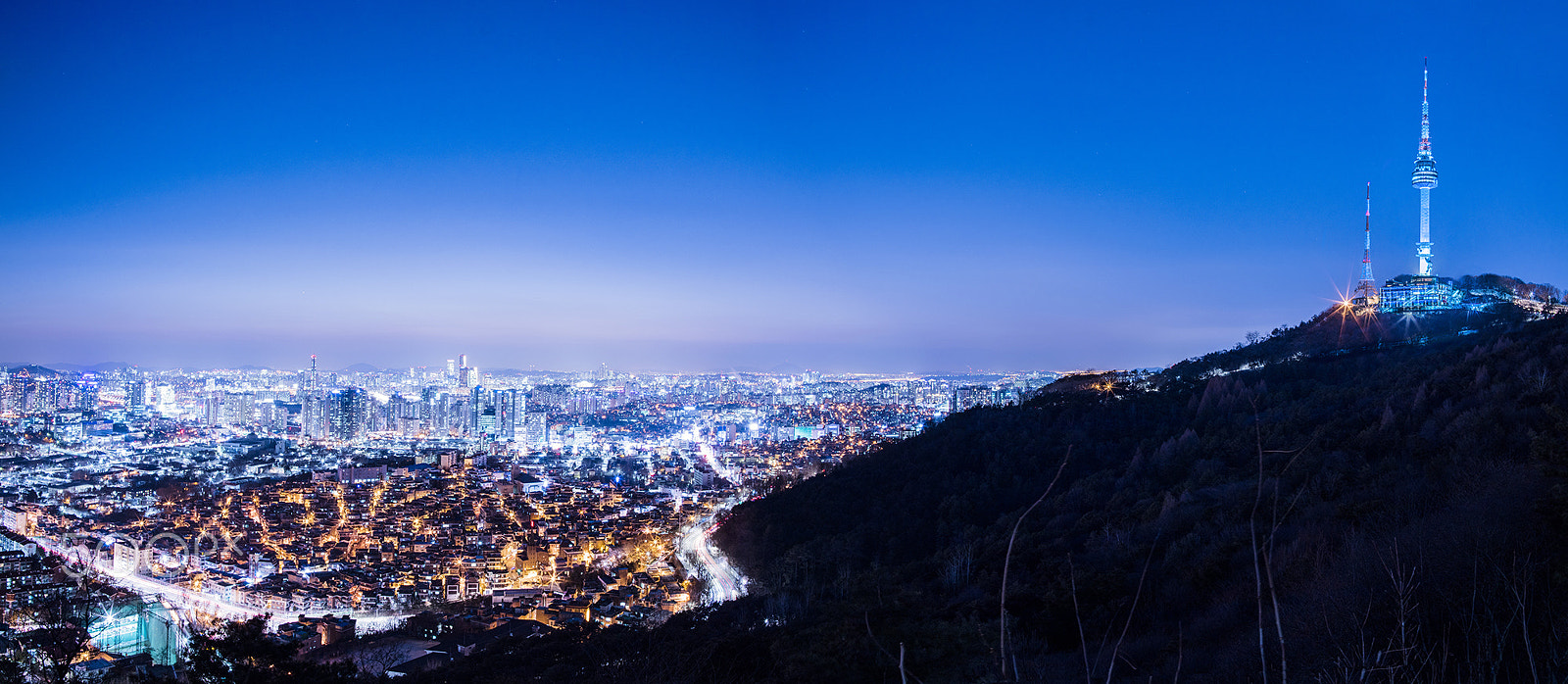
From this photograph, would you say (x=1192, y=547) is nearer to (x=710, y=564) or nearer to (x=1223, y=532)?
(x=1223, y=532)

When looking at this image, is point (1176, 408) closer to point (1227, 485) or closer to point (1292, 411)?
point (1292, 411)

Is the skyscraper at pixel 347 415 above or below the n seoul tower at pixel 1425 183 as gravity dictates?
below

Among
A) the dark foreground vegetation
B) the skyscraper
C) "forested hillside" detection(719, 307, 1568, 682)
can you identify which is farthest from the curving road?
the skyscraper

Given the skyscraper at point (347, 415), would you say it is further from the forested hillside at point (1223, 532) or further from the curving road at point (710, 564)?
the forested hillside at point (1223, 532)

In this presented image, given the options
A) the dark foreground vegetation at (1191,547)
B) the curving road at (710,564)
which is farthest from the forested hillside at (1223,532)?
the curving road at (710,564)

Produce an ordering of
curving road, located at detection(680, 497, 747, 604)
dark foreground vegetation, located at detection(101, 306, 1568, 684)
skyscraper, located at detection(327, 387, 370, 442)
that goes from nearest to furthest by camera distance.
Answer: dark foreground vegetation, located at detection(101, 306, 1568, 684)
curving road, located at detection(680, 497, 747, 604)
skyscraper, located at detection(327, 387, 370, 442)

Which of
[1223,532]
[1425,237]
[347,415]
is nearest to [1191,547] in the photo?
[1223,532]

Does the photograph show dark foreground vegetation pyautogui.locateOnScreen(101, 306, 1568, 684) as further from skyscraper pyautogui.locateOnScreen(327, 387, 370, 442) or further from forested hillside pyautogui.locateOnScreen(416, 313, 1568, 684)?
skyscraper pyautogui.locateOnScreen(327, 387, 370, 442)

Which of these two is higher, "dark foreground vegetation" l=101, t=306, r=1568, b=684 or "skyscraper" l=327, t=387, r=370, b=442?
"dark foreground vegetation" l=101, t=306, r=1568, b=684
